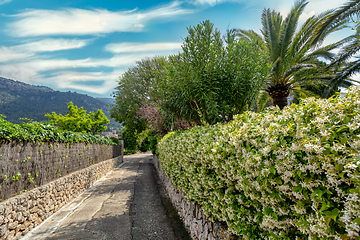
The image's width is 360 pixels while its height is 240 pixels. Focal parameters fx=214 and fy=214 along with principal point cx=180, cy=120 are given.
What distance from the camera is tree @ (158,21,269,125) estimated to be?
20.9ft

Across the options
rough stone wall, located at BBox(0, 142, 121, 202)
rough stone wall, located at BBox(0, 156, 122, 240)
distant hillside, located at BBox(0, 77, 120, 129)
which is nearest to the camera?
rough stone wall, located at BBox(0, 156, 122, 240)

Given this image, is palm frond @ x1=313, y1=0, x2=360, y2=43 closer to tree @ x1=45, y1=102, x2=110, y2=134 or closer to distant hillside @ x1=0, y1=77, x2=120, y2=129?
tree @ x1=45, y1=102, x2=110, y2=134

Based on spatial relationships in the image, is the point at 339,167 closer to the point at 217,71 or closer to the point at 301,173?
the point at 301,173

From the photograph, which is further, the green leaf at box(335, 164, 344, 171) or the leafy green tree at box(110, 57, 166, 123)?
the leafy green tree at box(110, 57, 166, 123)

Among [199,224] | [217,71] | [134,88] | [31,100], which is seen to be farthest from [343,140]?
[31,100]

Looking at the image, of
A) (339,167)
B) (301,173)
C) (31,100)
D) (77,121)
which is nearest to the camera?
(339,167)

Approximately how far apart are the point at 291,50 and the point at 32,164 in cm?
1323

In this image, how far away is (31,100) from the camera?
125 m

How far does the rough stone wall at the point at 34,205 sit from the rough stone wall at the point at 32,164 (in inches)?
8.6

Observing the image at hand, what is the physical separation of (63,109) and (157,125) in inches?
4593

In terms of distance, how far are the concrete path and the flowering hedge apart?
341 centimetres

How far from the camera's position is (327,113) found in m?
1.68

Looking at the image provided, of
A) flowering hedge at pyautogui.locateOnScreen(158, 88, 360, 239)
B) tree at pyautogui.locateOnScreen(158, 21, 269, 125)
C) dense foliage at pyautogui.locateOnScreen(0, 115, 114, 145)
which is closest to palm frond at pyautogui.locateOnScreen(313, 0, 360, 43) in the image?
tree at pyautogui.locateOnScreen(158, 21, 269, 125)

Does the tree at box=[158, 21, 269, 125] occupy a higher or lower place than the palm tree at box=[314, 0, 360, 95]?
lower
